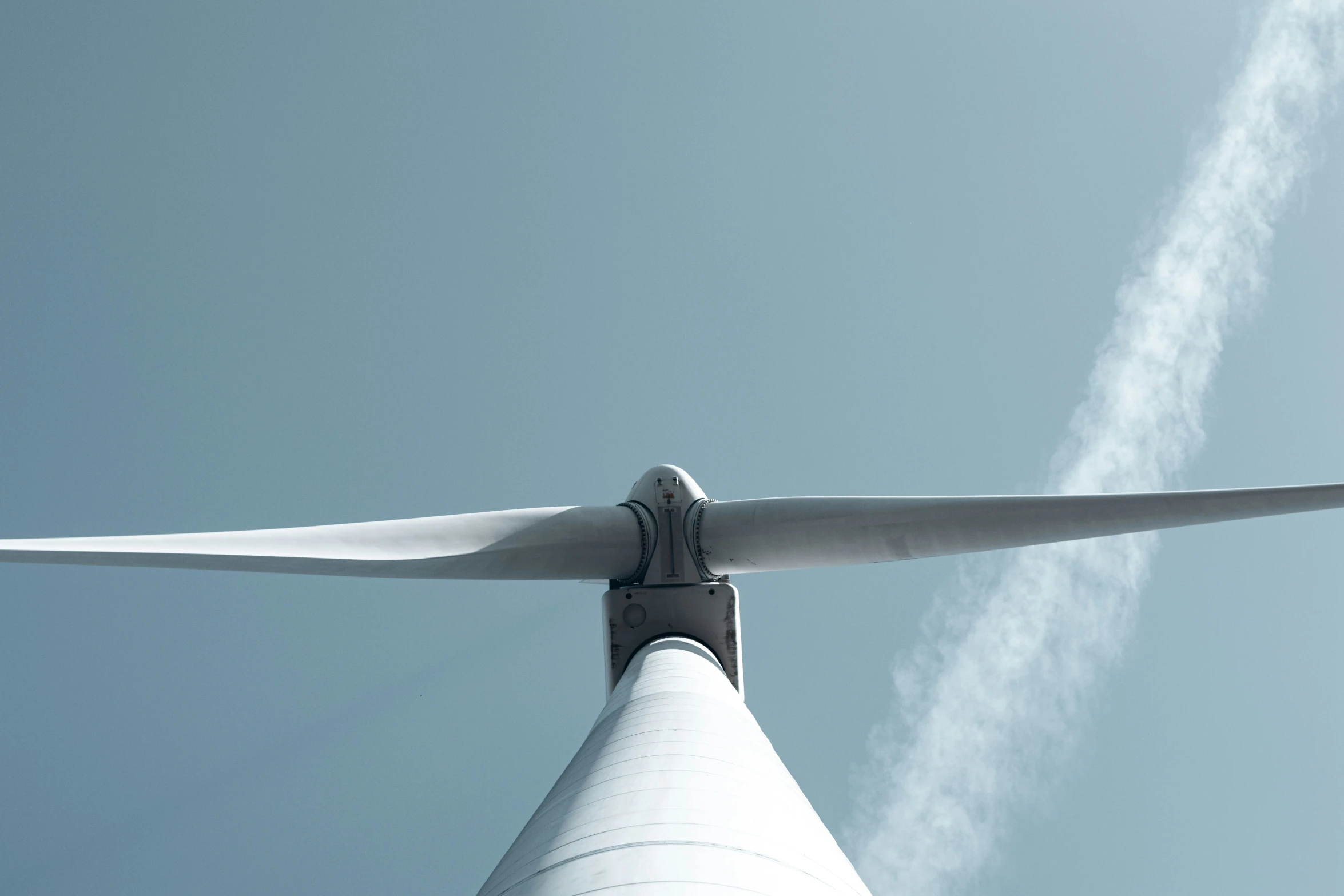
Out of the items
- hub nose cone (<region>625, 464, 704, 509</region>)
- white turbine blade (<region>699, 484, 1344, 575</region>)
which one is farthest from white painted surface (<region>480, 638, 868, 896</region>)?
hub nose cone (<region>625, 464, 704, 509</region>)

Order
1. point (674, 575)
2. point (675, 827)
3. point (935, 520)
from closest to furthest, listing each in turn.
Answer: point (675, 827) → point (935, 520) → point (674, 575)

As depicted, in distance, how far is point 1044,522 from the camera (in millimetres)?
12586

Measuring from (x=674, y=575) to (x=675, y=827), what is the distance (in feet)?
36.5

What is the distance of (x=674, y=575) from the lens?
15.1 meters

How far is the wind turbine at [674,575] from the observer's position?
3887 millimetres

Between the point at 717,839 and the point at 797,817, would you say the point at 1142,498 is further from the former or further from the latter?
the point at 717,839

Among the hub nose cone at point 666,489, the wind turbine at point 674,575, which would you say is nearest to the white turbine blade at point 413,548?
the wind turbine at point 674,575

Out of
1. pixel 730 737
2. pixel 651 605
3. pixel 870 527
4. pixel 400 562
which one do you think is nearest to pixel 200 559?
pixel 400 562

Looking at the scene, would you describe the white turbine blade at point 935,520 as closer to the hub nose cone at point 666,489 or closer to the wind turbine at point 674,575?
the wind turbine at point 674,575

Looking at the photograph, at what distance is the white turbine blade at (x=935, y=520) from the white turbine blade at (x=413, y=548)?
5.21 feet

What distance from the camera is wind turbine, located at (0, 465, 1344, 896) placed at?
12.8 feet

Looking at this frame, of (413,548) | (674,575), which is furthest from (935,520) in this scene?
(413,548)

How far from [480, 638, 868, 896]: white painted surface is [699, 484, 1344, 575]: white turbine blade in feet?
23.1

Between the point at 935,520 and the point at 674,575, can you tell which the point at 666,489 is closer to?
the point at 674,575
